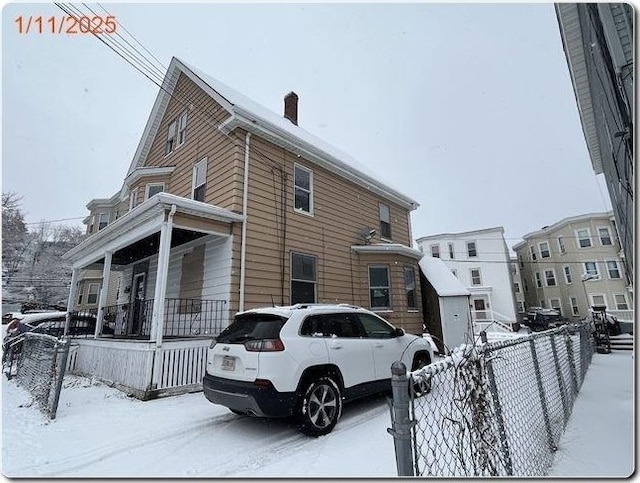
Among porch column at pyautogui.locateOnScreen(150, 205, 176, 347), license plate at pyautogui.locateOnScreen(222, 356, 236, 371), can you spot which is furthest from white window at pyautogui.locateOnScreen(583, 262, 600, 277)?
license plate at pyautogui.locateOnScreen(222, 356, 236, 371)

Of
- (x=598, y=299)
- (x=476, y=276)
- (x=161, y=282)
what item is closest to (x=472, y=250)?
(x=476, y=276)

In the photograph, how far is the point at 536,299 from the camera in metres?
35.8

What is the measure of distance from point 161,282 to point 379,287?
293 inches

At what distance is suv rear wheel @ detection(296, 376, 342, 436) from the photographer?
13.3 feet

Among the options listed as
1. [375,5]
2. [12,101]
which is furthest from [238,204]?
[375,5]

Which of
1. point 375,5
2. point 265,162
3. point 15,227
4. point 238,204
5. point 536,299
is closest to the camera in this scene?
point 375,5

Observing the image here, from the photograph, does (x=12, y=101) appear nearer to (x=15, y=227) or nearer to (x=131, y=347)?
(x=131, y=347)

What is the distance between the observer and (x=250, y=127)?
919 cm

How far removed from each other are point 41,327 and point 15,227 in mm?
23421

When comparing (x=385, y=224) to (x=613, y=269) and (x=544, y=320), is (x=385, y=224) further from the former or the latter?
(x=613, y=269)

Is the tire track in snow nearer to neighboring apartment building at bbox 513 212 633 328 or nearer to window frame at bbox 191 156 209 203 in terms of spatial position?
window frame at bbox 191 156 209 203

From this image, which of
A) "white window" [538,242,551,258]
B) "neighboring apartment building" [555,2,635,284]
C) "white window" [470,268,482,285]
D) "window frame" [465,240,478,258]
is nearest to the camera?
"neighboring apartment building" [555,2,635,284]

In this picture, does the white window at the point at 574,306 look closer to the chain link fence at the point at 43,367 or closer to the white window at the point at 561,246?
the white window at the point at 561,246

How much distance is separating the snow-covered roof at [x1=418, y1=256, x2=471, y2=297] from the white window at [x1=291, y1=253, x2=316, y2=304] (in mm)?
5559
